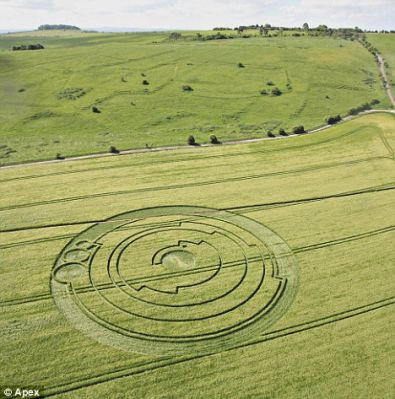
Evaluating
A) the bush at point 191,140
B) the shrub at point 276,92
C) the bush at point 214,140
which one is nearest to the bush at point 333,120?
the shrub at point 276,92

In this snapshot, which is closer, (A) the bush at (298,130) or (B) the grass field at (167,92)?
(B) the grass field at (167,92)

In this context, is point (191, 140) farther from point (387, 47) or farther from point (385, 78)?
point (387, 47)

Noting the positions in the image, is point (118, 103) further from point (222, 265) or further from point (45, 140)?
point (222, 265)

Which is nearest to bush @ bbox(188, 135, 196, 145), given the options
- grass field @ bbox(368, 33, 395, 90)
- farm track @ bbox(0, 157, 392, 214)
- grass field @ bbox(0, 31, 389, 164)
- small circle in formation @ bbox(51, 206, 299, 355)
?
grass field @ bbox(0, 31, 389, 164)

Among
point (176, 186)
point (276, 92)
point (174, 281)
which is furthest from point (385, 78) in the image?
point (174, 281)

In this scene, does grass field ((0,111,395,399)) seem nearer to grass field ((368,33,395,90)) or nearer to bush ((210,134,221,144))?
bush ((210,134,221,144))

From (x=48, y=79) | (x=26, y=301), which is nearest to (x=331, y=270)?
(x=26, y=301)

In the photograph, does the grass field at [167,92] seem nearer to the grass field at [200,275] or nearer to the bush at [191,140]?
the bush at [191,140]
